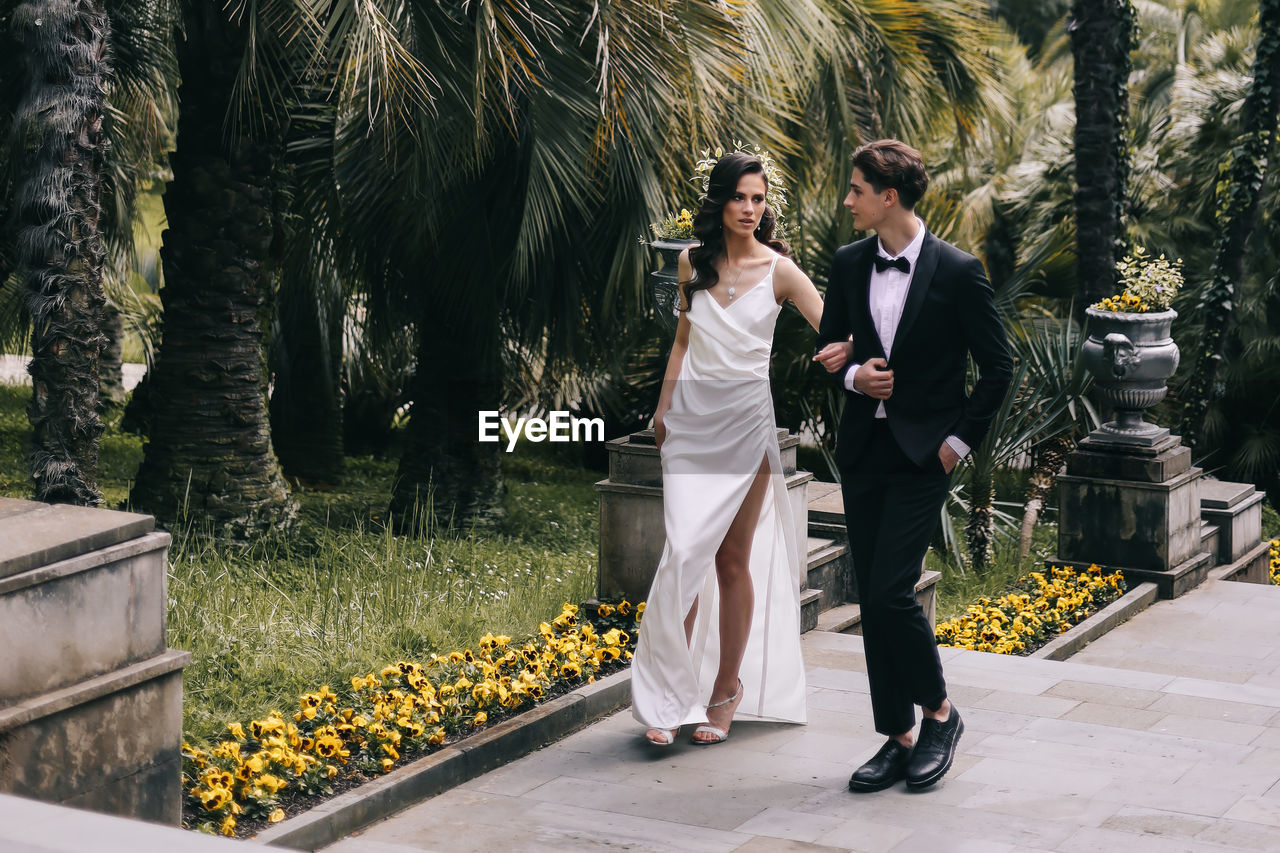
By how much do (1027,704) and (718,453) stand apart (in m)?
1.58

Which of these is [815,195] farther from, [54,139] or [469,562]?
[54,139]

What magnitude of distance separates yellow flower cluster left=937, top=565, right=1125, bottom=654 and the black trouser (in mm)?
2775

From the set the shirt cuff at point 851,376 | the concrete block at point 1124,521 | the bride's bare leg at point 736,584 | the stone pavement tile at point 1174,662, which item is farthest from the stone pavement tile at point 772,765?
the concrete block at point 1124,521

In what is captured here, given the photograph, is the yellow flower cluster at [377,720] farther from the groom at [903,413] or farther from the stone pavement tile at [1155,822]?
the stone pavement tile at [1155,822]

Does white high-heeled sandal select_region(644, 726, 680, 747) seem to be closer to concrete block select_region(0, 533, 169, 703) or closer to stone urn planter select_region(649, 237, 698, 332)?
concrete block select_region(0, 533, 169, 703)

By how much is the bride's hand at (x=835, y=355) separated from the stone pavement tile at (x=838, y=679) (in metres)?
1.59

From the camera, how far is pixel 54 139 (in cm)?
637

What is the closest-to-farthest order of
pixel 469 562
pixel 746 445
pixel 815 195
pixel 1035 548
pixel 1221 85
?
pixel 746 445 → pixel 469 562 → pixel 1035 548 → pixel 815 195 → pixel 1221 85

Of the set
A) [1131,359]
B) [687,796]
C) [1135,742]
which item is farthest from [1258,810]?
[1131,359]

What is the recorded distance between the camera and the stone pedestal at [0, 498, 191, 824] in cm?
338

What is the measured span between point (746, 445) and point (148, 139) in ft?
30.1

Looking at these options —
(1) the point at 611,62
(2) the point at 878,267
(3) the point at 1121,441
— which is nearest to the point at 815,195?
(3) the point at 1121,441

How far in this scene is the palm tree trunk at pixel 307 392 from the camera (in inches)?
461

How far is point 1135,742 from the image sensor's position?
15.9 feet
